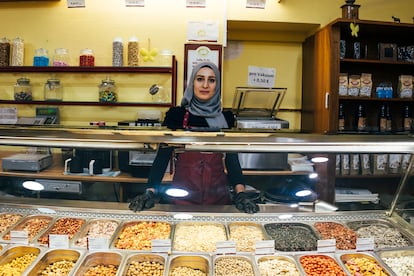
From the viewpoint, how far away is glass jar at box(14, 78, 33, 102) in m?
3.80

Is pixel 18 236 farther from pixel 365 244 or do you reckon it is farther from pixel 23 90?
pixel 23 90

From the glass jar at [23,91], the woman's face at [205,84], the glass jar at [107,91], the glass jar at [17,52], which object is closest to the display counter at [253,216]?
the woman's face at [205,84]

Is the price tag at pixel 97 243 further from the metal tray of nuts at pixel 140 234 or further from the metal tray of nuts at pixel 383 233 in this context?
the metal tray of nuts at pixel 383 233

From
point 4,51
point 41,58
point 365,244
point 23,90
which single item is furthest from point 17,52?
point 365,244

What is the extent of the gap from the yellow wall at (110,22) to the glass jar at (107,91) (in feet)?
0.30

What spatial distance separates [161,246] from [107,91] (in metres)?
2.40

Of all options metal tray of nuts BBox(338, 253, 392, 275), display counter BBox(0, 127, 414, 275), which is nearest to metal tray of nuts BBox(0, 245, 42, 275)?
display counter BBox(0, 127, 414, 275)

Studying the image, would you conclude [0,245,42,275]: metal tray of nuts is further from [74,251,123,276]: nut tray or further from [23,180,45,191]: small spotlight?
[23,180,45,191]: small spotlight

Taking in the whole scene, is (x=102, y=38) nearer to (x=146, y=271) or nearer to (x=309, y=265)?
(x=146, y=271)

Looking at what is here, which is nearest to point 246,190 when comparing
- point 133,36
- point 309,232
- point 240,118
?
point 309,232

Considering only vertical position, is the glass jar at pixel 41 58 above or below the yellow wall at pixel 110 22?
below

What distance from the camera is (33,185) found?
2014 millimetres

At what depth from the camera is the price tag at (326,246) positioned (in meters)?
1.73

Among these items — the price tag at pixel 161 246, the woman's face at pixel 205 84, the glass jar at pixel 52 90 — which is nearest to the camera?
the price tag at pixel 161 246
